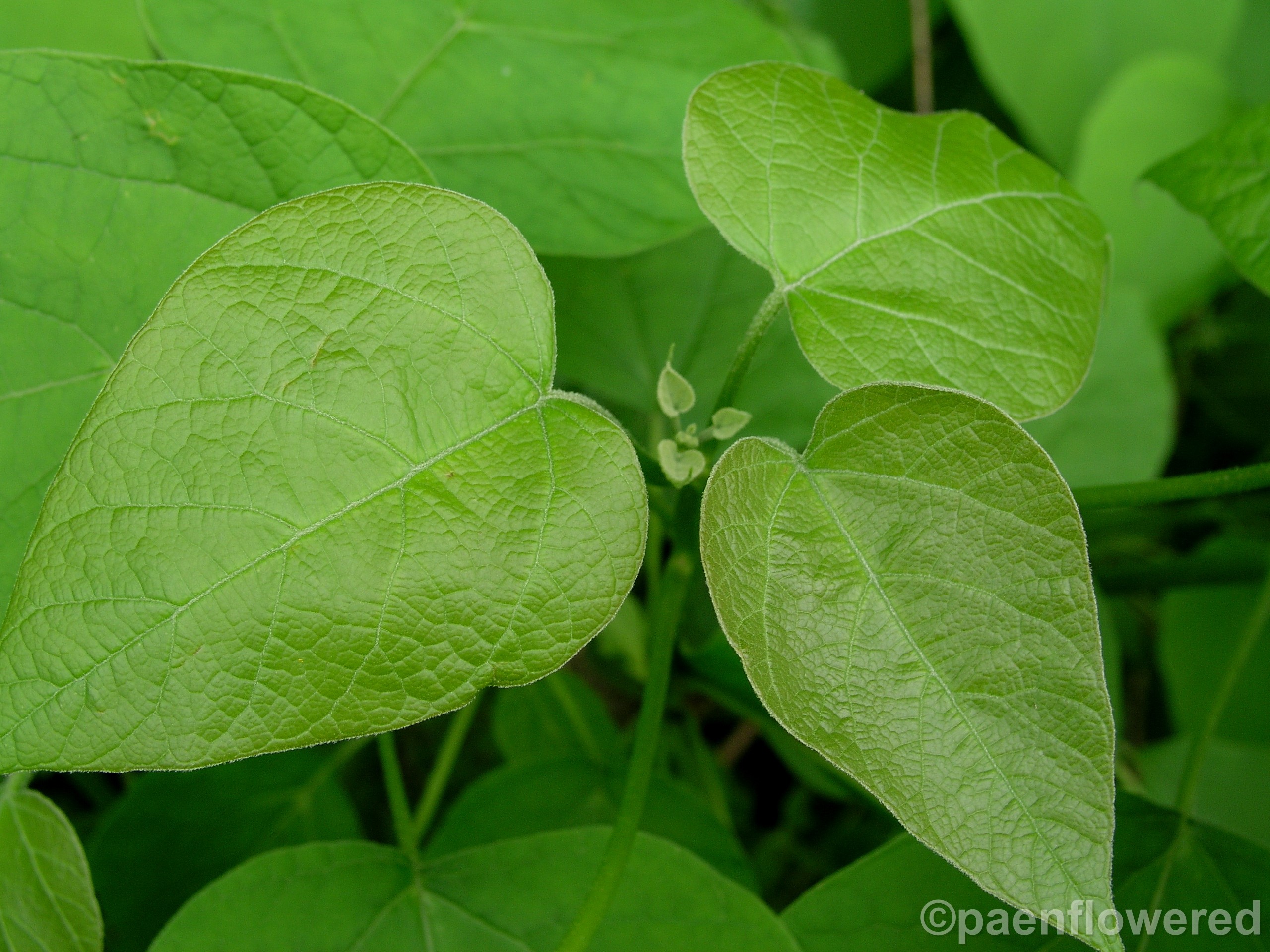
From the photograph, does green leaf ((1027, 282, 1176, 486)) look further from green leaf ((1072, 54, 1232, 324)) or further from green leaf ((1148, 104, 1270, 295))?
green leaf ((1148, 104, 1270, 295))

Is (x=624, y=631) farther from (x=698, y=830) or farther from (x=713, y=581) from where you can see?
(x=713, y=581)

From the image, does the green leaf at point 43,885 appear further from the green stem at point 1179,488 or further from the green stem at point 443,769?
the green stem at point 1179,488

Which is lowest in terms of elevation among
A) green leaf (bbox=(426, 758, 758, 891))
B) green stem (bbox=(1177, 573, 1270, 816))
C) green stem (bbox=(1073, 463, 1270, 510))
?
green leaf (bbox=(426, 758, 758, 891))

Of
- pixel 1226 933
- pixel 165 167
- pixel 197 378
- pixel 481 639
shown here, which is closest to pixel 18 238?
pixel 165 167

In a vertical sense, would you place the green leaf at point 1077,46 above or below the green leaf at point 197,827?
above

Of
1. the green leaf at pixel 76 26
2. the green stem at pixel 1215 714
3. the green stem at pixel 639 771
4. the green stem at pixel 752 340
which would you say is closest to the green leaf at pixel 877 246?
the green stem at pixel 752 340

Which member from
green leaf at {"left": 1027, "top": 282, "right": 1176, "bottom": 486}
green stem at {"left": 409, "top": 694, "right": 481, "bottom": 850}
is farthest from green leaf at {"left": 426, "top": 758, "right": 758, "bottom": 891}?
green leaf at {"left": 1027, "top": 282, "right": 1176, "bottom": 486}
